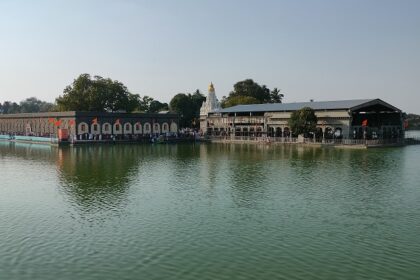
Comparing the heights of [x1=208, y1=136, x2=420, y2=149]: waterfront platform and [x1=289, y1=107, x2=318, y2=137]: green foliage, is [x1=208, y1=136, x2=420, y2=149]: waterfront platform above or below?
below

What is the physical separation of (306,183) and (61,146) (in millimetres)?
52391

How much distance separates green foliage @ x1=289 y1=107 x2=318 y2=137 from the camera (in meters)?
70.8

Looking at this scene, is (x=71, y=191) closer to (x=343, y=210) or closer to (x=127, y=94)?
(x=343, y=210)

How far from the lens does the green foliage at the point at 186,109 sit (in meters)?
114

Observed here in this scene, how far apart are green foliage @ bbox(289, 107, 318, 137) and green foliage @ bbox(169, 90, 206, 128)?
45.7 m

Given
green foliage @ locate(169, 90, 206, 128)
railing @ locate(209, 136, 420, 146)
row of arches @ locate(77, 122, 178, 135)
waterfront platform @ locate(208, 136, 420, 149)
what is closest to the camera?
waterfront platform @ locate(208, 136, 420, 149)

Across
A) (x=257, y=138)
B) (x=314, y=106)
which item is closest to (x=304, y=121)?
Result: (x=314, y=106)

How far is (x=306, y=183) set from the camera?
3288 centimetres

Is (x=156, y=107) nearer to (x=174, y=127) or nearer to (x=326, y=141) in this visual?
(x=174, y=127)

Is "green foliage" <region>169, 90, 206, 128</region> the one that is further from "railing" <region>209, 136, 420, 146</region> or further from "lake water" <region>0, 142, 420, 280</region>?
"lake water" <region>0, 142, 420, 280</region>

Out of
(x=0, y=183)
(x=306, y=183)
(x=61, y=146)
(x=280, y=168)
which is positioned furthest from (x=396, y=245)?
(x=61, y=146)

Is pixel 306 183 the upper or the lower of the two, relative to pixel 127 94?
Answer: lower

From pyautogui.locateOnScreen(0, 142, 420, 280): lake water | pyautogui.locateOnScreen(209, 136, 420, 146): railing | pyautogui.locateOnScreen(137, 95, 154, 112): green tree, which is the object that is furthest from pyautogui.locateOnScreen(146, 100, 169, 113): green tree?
pyautogui.locateOnScreen(0, 142, 420, 280): lake water

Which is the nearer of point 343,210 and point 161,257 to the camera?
point 161,257
